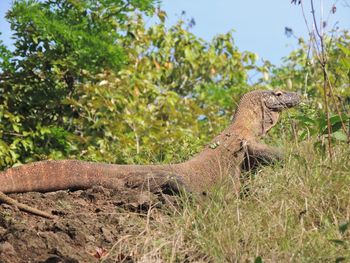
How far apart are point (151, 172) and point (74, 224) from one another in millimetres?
1255

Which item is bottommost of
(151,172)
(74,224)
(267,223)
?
(267,223)

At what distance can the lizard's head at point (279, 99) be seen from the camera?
7.55 m

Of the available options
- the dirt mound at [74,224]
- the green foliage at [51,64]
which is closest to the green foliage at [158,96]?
the green foliage at [51,64]

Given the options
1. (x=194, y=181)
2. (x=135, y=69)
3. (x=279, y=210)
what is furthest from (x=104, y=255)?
(x=135, y=69)

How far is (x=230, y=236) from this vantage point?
4645mm

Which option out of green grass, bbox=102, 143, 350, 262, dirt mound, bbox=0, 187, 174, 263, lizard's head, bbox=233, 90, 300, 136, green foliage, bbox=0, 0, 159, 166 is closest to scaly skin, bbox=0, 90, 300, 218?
dirt mound, bbox=0, 187, 174, 263

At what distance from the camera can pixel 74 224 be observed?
5098 millimetres

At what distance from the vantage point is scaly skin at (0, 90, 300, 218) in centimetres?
603

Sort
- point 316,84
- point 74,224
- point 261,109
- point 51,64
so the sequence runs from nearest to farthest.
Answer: point 74,224, point 261,109, point 316,84, point 51,64

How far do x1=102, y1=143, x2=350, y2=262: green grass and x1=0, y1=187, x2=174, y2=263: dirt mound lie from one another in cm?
17

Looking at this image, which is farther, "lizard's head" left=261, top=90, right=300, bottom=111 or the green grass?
"lizard's head" left=261, top=90, right=300, bottom=111

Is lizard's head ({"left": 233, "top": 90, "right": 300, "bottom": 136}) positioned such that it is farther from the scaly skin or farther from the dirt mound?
the dirt mound

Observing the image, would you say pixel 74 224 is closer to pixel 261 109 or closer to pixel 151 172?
pixel 151 172

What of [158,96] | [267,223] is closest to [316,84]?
[158,96]
